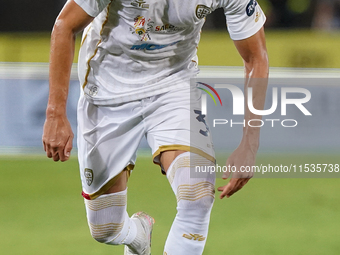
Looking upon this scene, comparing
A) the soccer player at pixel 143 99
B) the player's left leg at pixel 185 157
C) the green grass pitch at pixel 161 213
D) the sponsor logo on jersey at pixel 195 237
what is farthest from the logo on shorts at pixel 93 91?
the green grass pitch at pixel 161 213

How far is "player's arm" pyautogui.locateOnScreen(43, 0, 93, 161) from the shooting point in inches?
83.0

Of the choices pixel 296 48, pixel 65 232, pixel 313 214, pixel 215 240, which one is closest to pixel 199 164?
pixel 215 240

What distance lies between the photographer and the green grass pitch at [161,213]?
3.27 metres

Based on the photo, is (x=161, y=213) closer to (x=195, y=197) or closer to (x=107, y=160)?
(x=107, y=160)

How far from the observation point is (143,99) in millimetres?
2463

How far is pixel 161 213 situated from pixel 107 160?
137 cm

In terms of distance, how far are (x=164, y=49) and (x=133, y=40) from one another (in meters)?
0.14

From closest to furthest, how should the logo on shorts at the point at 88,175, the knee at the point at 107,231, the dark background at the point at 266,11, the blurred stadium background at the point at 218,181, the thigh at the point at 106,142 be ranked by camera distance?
the thigh at the point at 106,142, the logo on shorts at the point at 88,175, the knee at the point at 107,231, the blurred stadium background at the point at 218,181, the dark background at the point at 266,11

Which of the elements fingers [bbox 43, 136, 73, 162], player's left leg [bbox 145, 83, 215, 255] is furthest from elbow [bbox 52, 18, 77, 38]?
player's left leg [bbox 145, 83, 215, 255]

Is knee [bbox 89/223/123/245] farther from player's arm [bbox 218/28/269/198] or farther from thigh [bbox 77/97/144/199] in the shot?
player's arm [bbox 218/28/269/198]

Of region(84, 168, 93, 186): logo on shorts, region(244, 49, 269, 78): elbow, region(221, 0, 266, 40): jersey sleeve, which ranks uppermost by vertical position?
region(221, 0, 266, 40): jersey sleeve

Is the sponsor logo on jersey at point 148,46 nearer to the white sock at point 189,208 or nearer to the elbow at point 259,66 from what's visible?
the elbow at point 259,66

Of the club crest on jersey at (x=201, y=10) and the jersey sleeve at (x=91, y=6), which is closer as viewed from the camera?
the jersey sleeve at (x=91, y=6)

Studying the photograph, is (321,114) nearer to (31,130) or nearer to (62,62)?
Result: (31,130)
